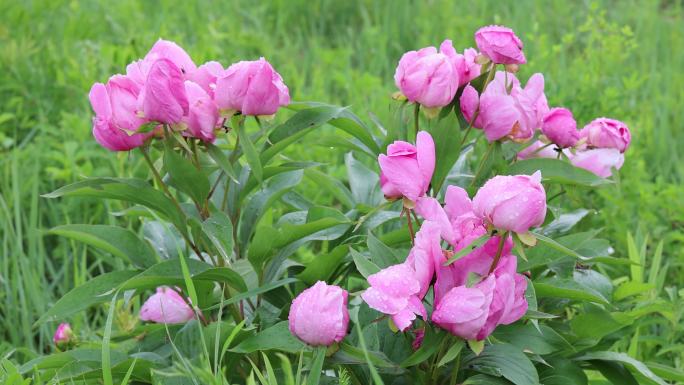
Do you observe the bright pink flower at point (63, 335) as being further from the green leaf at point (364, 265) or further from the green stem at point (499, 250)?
the green stem at point (499, 250)

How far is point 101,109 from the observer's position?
129 cm

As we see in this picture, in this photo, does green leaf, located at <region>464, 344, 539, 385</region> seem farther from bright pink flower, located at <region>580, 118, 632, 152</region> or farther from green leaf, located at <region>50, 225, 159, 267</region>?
green leaf, located at <region>50, 225, 159, 267</region>

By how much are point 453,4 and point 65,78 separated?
5.19ft

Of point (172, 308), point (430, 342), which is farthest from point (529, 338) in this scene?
point (172, 308)

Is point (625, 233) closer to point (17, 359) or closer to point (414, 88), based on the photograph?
point (414, 88)

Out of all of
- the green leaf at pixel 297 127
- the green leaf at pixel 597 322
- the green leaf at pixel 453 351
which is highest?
the green leaf at pixel 297 127

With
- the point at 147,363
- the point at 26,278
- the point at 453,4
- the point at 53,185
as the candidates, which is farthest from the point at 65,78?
the point at 147,363

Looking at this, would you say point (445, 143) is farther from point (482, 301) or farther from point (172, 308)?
point (172, 308)

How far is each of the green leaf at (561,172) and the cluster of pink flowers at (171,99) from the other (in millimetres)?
379

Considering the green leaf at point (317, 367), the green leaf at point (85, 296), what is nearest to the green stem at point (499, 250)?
the green leaf at point (317, 367)

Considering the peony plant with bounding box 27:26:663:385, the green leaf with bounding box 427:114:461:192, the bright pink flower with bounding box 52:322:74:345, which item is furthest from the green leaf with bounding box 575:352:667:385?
the bright pink flower with bounding box 52:322:74:345

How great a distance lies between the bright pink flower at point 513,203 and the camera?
1064 mm

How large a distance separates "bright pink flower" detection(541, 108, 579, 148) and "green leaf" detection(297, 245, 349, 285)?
352 mm

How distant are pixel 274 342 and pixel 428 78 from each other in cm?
41
